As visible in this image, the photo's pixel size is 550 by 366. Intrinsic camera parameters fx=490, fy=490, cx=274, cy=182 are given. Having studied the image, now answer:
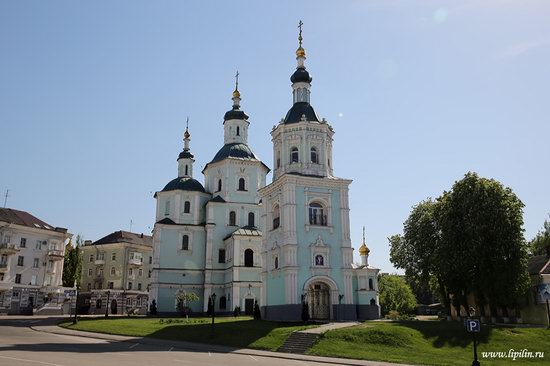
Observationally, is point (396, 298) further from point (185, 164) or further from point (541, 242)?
point (185, 164)

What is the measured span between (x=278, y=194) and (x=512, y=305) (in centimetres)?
1985

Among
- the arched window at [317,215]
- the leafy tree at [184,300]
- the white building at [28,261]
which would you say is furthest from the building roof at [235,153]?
the white building at [28,261]

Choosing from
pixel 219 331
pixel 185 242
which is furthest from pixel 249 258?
pixel 219 331

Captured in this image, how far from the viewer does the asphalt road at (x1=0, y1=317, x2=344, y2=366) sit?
17.8m

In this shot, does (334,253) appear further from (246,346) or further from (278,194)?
(246,346)

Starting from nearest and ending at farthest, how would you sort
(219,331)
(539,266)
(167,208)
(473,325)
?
(473,325), (219,331), (539,266), (167,208)

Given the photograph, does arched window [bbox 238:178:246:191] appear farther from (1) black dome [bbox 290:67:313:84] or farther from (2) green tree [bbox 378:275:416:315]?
(2) green tree [bbox 378:275:416:315]

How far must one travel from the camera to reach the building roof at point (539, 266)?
1473 inches

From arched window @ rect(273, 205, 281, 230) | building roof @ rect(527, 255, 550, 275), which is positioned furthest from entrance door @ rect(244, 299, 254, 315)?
building roof @ rect(527, 255, 550, 275)

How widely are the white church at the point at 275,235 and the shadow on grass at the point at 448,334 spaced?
6.95 m

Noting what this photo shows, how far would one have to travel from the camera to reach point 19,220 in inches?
2325

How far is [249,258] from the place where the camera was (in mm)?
52000

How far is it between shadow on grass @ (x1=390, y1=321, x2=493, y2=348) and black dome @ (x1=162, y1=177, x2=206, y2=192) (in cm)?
3282

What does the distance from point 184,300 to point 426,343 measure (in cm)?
3117
